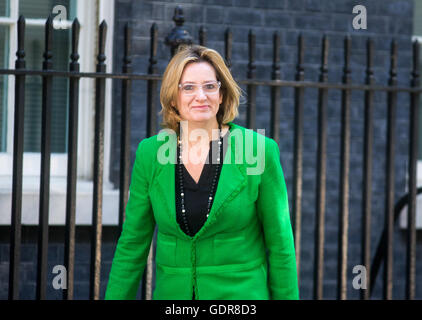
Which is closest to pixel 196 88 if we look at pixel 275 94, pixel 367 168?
pixel 275 94

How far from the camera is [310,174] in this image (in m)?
5.47

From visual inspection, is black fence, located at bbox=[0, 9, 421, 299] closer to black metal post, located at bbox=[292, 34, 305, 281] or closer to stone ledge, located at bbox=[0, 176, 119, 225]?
black metal post, located at bbox=[292, 34, 305, 281]

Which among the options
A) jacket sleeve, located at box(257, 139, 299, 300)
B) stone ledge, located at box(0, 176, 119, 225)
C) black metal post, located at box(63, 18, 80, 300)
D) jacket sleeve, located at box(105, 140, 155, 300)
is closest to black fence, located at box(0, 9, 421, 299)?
black metal post, located at box(63, 18, 80, 300)

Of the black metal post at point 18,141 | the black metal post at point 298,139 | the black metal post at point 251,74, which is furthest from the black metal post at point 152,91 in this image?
the black metal post at point 298,139

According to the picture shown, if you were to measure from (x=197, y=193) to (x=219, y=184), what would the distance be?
0.10 metres

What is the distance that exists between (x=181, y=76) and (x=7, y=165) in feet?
8.06

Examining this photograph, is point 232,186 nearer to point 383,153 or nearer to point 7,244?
point 7,244

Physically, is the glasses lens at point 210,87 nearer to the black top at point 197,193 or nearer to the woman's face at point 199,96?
the woman's face at point 199,96

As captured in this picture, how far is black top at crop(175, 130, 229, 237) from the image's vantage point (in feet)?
8.70

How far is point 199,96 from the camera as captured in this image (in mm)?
2658

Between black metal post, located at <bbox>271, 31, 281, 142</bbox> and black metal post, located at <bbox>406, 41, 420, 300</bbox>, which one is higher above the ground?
black metal post, located at <bbox>271, 31, 281, 142</bbox>

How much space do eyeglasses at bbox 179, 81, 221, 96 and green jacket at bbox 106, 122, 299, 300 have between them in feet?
0.65

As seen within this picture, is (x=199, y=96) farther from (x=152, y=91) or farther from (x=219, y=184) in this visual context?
(x=152, y=91)

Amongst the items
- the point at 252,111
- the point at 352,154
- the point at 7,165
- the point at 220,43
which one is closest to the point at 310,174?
the point at 352,154
